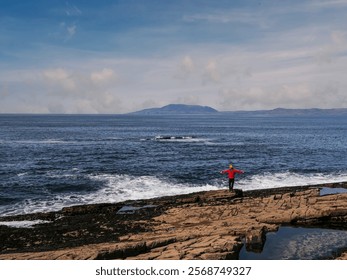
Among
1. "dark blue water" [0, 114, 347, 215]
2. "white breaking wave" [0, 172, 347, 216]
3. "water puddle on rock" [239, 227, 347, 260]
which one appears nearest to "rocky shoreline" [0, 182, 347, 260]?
"water puddle on rock" [239, 227, 347, 260]

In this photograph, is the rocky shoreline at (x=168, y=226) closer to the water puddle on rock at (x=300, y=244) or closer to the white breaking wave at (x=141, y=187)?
the water puddle on rock at (x=300, y=244)

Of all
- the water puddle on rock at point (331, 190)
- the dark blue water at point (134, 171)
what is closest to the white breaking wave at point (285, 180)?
the dark blue water at point (134, 171)

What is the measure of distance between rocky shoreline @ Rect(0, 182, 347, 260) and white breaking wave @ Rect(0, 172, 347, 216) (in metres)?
3.93

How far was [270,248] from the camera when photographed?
56.5 ft

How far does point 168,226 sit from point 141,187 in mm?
16947

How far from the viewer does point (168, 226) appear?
21234 mm

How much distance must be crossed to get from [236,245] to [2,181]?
32.4 metres

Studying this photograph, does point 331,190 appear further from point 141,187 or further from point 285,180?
point 141,187

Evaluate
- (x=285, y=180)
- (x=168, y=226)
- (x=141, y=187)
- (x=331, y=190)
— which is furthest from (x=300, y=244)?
(x=285, y=180)

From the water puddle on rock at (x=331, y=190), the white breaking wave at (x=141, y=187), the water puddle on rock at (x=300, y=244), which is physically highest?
the water puddle on rock at (x=300, y=244)

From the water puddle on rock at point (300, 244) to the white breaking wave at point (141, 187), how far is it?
16.7 m

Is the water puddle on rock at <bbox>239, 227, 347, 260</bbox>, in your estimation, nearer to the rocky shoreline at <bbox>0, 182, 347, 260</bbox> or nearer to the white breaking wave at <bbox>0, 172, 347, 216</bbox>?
the rocky shoreline at <bbox>0, 182, 347, 260</bbox>

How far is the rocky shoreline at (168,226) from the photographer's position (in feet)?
51.0

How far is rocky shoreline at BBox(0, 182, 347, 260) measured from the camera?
51.0 feet
